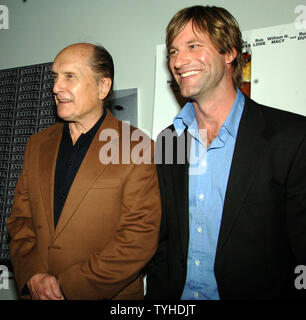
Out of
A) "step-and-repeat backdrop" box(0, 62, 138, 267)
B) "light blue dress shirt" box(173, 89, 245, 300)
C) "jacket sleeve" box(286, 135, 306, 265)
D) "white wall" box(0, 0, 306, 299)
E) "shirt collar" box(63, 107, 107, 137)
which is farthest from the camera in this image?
"step-and-repeat backdrop" box(0, 62, 138, 267)

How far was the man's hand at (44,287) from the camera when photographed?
123cm

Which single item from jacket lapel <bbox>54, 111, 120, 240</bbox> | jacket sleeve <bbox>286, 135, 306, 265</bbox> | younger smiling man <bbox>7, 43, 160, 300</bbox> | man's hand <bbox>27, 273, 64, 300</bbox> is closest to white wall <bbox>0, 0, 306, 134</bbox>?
younger smiling man <bbox>7, 43, 160, 300</bbox>

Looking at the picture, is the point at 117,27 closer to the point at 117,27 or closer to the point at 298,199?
the point at 117,27

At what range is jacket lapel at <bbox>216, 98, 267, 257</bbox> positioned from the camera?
1.21 metres

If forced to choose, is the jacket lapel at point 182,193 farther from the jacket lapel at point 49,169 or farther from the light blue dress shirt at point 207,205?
the jacket lapel at point 49,169

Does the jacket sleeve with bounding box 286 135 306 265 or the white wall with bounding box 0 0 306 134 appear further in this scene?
the white wall with bounding box 0 0 306 134

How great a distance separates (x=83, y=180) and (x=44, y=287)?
0.50 metres

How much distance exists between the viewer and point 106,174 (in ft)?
4.27

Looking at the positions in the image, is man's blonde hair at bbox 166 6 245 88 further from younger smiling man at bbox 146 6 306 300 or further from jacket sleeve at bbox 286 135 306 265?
jacket sleeve at bbox 286 135 306 265

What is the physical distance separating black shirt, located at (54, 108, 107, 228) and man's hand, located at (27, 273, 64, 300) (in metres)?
0.24

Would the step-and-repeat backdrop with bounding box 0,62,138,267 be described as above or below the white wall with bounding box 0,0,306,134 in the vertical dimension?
below

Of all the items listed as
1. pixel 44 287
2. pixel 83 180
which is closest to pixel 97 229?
pixel 83 180
